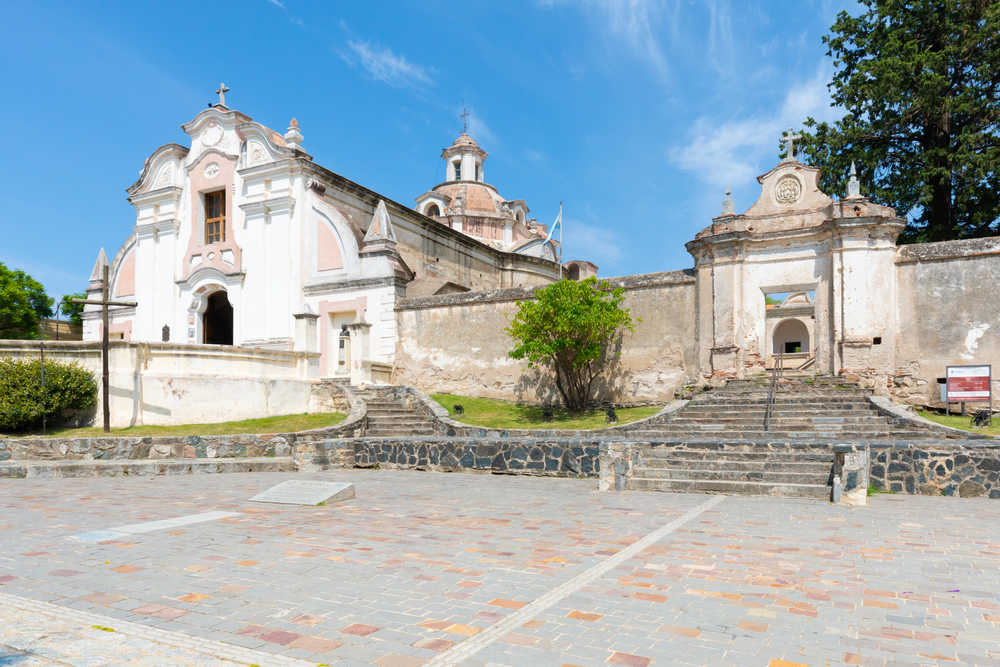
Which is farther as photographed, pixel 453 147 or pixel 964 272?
pixel 453 147

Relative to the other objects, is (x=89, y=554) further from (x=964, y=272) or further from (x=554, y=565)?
(x=964, y=272)

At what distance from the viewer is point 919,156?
76.4 ft

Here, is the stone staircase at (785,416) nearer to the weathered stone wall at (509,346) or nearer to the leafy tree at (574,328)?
the weathered stone wall at (509,346)

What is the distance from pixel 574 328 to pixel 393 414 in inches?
218

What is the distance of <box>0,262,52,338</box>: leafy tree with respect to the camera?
129ft

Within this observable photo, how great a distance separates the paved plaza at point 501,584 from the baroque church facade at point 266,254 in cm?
1419

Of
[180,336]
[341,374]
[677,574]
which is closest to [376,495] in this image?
[677,574]

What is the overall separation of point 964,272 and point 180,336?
25803mm

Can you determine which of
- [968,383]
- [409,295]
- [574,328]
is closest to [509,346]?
[574,328]

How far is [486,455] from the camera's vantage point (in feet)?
42.5

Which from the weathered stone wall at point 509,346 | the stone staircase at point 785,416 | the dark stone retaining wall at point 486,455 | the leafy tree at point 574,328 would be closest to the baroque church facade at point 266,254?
the weathered stone wall at point 509,346

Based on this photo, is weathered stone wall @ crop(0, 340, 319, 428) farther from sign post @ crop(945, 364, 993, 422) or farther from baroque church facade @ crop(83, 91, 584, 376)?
sign post @ crop(945, 364, 993, 422)

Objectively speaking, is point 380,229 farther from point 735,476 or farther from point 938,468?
point 938,468

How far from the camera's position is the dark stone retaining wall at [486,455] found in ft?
39.4
